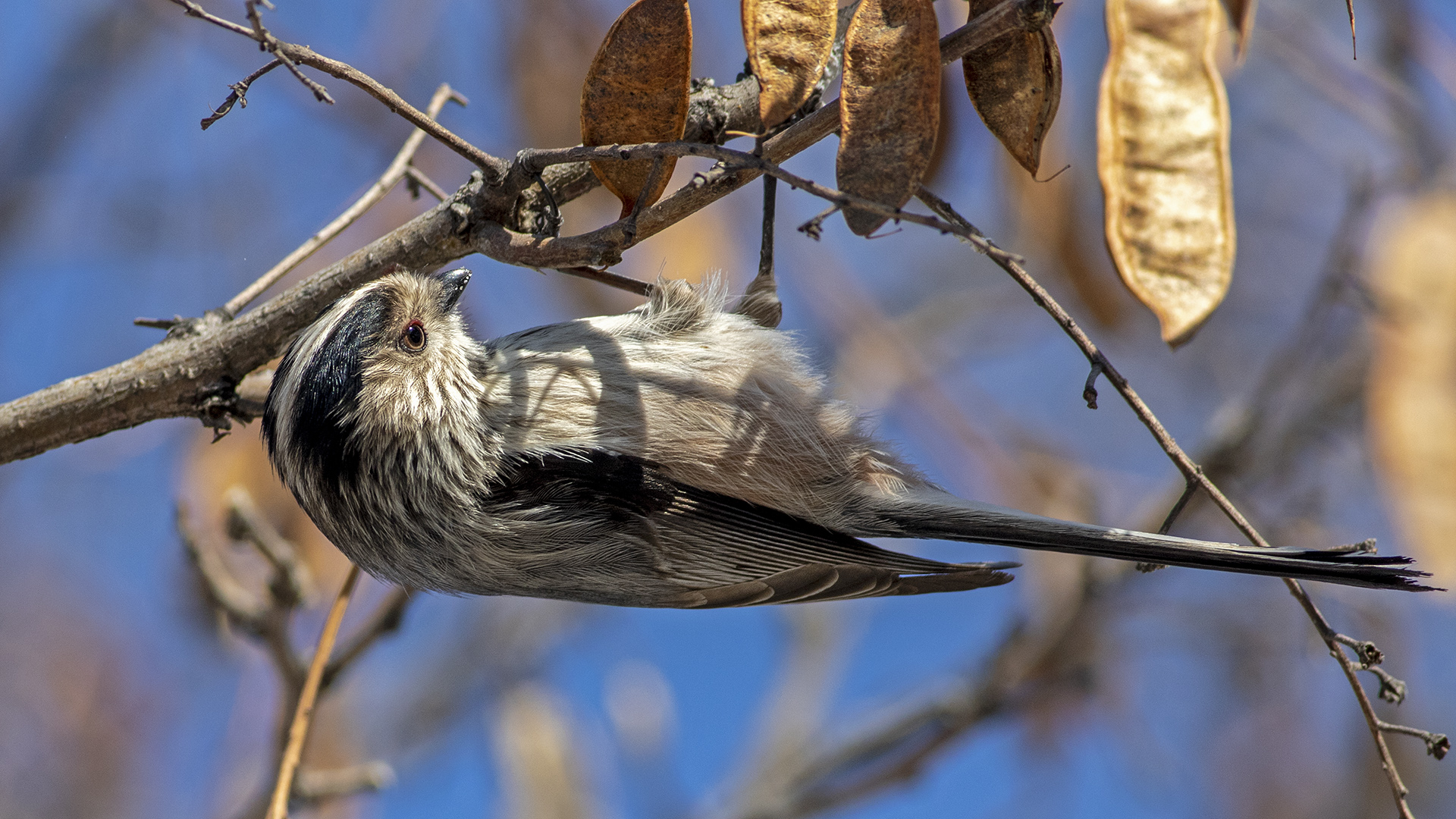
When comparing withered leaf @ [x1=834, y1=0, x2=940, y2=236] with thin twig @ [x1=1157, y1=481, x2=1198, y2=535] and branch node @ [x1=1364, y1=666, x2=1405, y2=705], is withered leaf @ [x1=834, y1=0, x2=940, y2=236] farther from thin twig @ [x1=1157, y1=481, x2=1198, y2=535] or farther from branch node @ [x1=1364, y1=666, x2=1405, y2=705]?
branch node @ [x1=1364, y1=666, x2=1405, y2=705]

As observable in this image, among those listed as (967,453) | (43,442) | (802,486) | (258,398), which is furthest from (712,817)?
(43,442)

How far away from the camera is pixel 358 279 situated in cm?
236

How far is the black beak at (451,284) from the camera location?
99.8 inches

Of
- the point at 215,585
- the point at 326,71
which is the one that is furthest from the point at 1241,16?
the point at 215,585

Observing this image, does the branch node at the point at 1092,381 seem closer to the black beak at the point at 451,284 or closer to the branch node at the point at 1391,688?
the branch node at the point at 1391,688

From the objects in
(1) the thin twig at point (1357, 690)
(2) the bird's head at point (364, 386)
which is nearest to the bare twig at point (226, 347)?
(2) the bird's head at point (364, 386)

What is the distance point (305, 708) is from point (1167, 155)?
2.00m

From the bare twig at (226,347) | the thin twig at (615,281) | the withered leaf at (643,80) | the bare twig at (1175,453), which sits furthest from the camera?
the thin twig at (615,281)

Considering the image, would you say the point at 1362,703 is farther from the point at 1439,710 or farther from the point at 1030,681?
the point at 1439,710

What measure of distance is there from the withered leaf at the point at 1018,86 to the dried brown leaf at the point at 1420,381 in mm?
1481

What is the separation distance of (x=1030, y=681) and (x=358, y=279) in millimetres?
2496

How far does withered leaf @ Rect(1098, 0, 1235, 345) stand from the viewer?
71.2 inches

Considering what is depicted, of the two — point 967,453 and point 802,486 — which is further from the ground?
point 967,453

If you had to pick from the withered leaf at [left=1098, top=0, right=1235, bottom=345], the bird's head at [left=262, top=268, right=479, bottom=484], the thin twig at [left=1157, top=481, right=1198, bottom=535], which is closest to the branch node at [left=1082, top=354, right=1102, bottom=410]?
the withered leaf at [left=1098, top=0, right=1235, bottom=345]
